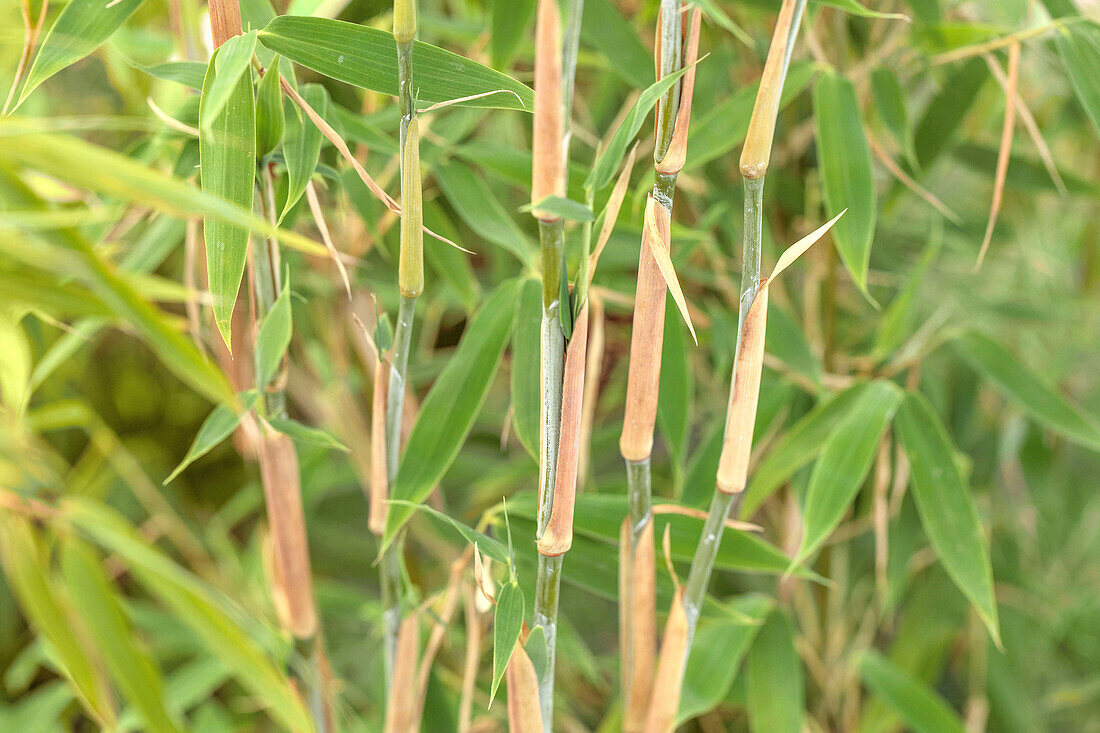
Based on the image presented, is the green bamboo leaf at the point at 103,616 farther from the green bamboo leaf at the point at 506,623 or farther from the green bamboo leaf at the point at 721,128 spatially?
the green bamboo leaf at the point at 721,128

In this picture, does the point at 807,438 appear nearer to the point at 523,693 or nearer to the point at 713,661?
the point at 713,661

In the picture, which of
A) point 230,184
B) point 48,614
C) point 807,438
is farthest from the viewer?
point 807,438

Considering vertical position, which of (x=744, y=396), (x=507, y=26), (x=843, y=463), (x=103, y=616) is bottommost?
(x=103, y=616)

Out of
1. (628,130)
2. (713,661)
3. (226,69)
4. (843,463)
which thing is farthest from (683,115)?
(713,661)

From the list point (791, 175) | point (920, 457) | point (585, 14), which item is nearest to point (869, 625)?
point (920, 457)

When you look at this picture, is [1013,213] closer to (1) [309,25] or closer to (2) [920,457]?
(2) [920,457]

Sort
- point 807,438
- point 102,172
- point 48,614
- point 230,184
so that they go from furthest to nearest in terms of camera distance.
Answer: point 807,438, point 48,614, point 230,184, point 102,172
